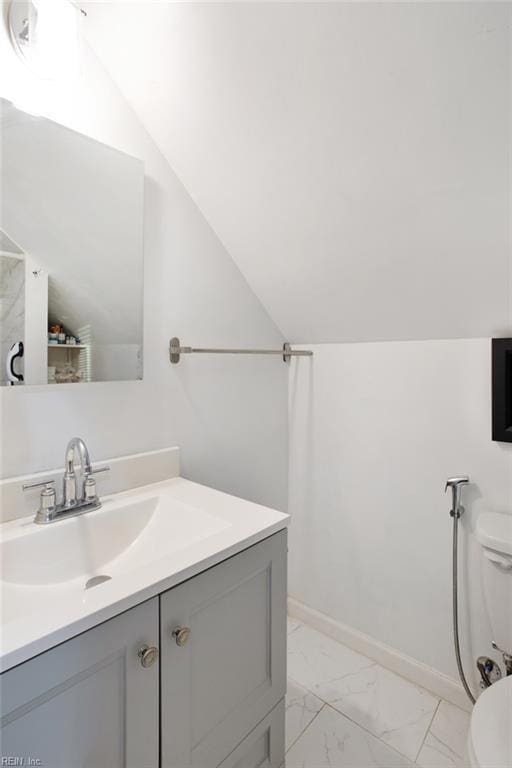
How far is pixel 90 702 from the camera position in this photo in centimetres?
65

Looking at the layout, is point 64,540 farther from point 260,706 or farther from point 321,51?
point 321,51

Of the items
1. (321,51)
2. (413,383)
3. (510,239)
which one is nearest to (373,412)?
(413,383)

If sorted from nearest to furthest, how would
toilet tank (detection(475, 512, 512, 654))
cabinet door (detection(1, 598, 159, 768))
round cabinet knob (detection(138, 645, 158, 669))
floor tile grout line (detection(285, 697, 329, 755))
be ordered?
cabinet door (detection(1, 598, 159, 768))
round cabinet knob (detection(138, 645, 158, 669))
toilet tank (detection(475, 512, 512, 654))
floor tile grout line (detection(285, 697, 329, 755))

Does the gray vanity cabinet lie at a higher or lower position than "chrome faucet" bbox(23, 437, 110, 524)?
lower

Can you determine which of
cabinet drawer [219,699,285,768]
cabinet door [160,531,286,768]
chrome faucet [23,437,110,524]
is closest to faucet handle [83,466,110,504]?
chrome faucet [23,437,110,524]

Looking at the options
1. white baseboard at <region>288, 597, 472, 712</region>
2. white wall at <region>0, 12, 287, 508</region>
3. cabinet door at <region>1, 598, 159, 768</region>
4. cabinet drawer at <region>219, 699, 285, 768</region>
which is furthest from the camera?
white baseboard at <region>288, 597, 472, 712</region>

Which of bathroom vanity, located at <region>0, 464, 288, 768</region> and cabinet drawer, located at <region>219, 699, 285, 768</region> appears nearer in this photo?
bathroom vanity, located at <region>0, 464, 288, 768</region>

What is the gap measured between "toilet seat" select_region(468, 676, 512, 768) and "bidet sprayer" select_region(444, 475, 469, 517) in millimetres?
475

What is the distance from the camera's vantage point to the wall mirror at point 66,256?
989 millimetres

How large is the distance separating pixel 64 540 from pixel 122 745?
Answer: 44 cm

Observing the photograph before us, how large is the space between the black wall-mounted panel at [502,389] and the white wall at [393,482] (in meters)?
0.05

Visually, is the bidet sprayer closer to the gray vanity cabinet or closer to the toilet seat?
the toilet seat

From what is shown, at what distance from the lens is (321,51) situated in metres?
0.90

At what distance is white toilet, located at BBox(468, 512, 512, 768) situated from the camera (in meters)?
0.86
